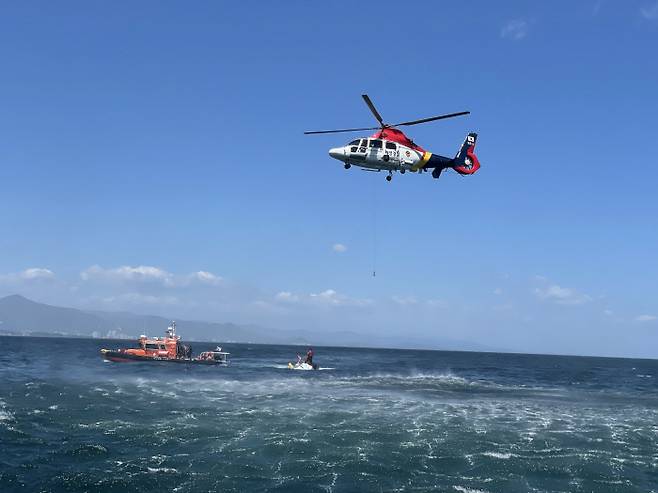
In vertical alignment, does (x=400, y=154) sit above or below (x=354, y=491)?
above

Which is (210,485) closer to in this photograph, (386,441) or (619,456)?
(386,441)

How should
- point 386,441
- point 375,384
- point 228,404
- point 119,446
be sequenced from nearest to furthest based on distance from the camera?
point 119,446, point 386,441, point 228,404, point 375,384

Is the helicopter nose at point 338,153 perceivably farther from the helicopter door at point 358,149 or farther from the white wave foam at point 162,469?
the white wave foam at point 162,469

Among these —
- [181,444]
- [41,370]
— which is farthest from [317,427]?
[41,370]

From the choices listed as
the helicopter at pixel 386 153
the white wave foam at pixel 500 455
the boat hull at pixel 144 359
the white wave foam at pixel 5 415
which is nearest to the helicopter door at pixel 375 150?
the helicopter at pixel 386 153

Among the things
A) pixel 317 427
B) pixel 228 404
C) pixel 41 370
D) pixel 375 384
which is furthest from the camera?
pixel 41 370

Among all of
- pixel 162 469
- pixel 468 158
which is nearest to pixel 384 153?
pixel 468 158
